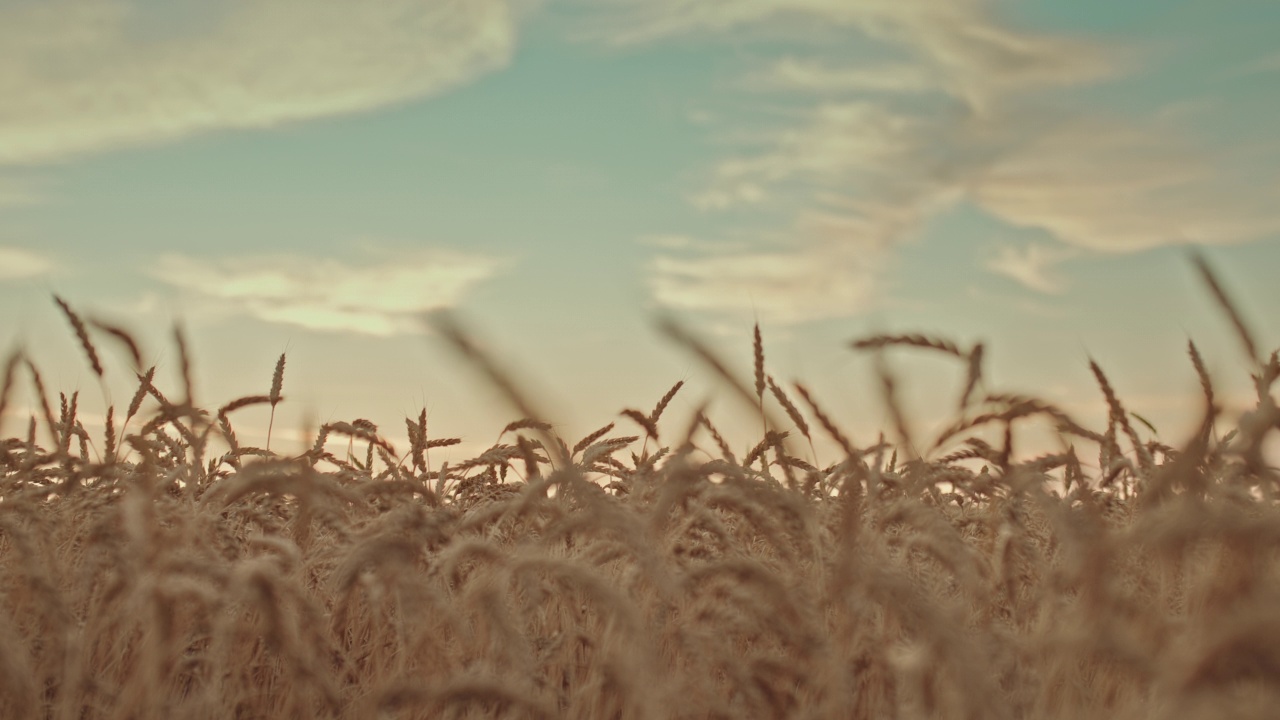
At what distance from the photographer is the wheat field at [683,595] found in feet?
5.68

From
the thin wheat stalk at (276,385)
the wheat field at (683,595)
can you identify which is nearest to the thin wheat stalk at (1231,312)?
the wheat field at (683,595)

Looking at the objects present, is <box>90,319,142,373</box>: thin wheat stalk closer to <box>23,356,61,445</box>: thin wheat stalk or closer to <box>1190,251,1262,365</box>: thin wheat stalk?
<box>23,356,61,445</box>: thin wheat stalk

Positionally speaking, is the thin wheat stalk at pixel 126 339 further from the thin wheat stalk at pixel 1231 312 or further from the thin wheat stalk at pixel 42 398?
the thin wheat stalk at pixel 1231 312

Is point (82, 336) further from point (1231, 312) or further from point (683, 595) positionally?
point (1231, 312)

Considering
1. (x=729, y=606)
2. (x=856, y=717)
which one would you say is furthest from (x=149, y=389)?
(x=856, y=717)

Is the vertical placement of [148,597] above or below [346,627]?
above

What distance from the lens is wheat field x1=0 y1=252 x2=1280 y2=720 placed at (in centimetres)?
→ 173

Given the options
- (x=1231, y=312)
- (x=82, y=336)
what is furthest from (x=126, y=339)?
(x=1231, y=312)

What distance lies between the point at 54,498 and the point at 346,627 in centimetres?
234

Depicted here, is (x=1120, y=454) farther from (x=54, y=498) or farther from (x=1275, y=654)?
(x=54, y=498)

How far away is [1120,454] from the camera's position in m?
4.10

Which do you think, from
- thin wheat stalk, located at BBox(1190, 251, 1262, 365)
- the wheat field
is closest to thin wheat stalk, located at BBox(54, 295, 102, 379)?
the wheat field

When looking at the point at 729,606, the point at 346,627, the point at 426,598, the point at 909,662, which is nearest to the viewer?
the point at 909,662

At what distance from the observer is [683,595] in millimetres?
3002
